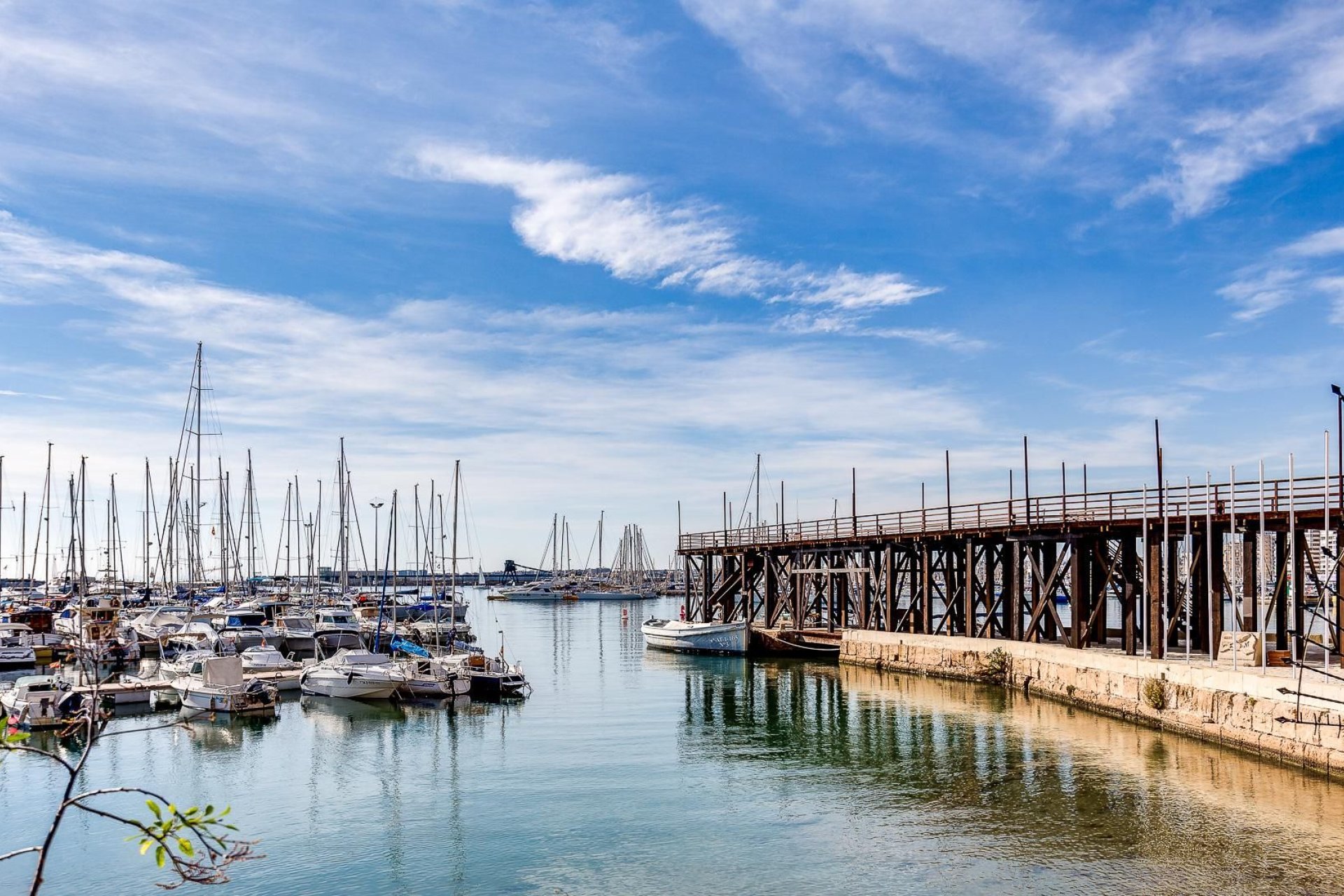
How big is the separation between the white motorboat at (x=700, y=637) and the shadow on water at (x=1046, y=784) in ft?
58.1

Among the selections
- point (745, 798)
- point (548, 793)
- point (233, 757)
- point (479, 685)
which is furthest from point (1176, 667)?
point (233, 757)

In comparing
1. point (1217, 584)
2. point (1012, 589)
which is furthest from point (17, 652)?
point (1217, 584)

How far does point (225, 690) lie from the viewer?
128 feet

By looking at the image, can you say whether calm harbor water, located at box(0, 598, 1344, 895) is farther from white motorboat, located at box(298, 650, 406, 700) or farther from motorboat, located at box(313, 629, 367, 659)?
motorboat, located at box(313, 629, 367, 659)

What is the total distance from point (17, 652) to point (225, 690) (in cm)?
2186

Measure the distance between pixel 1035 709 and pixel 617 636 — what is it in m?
50.2

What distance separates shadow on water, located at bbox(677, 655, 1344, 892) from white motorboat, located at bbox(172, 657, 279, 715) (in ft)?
54.3

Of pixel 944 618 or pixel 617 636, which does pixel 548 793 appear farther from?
pixel 617 636

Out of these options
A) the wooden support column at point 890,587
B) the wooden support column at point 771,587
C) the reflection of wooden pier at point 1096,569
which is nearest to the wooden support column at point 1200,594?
the reflection of wooden pier at point 1096,569

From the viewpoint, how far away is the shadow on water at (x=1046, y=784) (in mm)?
20031

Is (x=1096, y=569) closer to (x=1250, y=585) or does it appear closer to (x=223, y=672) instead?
(x=1250, y=585)

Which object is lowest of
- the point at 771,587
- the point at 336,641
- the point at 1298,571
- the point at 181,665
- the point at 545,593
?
the point at 545,593

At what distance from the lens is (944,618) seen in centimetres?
5031

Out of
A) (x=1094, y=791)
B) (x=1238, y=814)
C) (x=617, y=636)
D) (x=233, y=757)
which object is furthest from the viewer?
(x=617, y=636)
